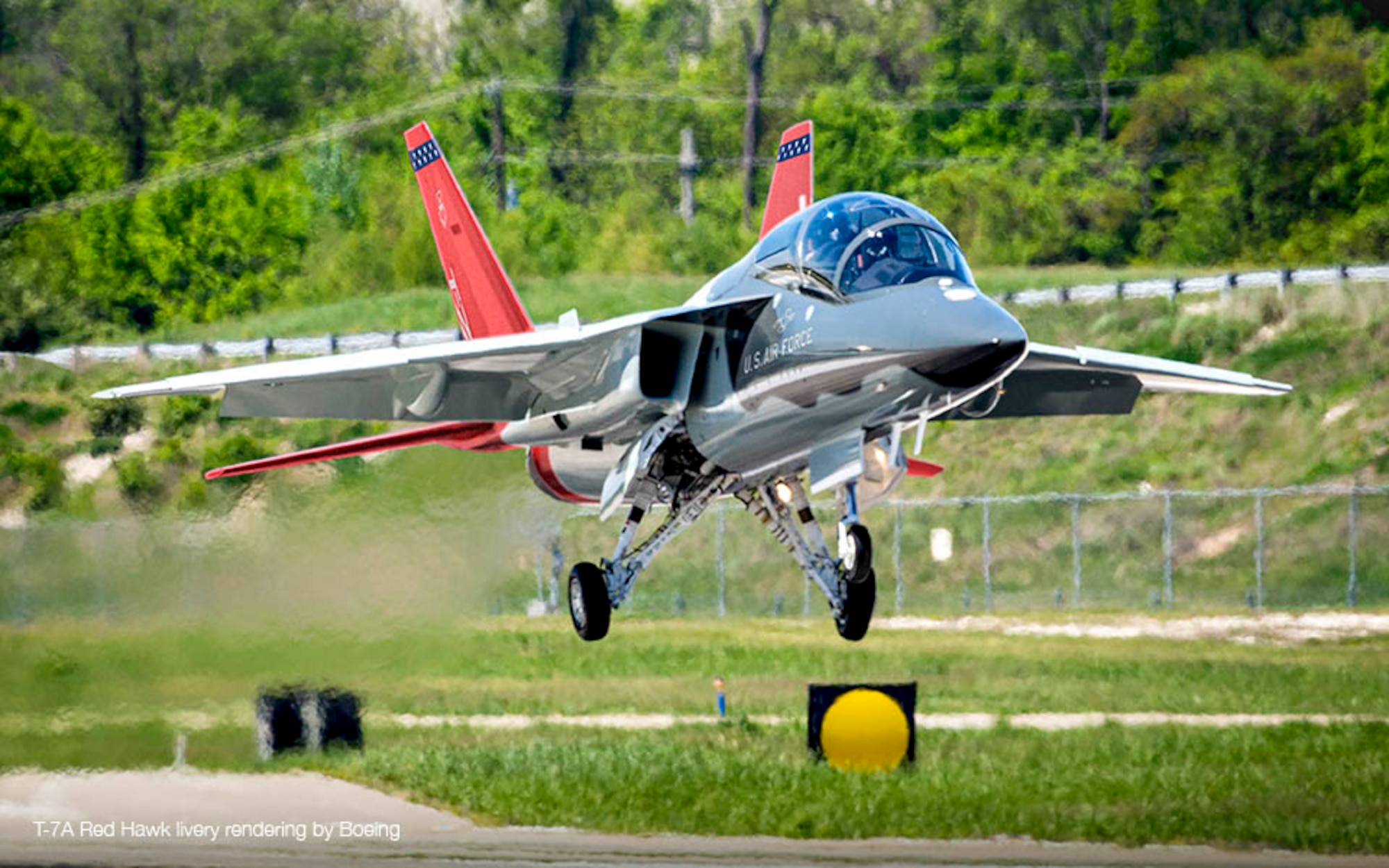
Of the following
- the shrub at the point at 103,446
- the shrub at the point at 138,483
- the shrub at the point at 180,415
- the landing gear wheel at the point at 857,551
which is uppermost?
the shrub at the point at 180,415

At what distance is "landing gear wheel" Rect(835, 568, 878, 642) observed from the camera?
19.5 meters

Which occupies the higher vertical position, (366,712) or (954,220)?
(954,220)

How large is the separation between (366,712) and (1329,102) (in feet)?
136

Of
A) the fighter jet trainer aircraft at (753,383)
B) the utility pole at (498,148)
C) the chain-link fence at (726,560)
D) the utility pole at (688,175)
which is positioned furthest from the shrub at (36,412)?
the utility pole at (688,175)

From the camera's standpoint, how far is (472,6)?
72.8 m

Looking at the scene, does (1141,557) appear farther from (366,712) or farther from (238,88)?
(238,88)

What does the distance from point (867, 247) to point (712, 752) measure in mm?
9190

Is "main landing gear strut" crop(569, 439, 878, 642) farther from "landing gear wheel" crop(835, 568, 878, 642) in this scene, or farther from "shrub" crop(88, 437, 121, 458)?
"shrub" crop(88, 437, 121, 458)

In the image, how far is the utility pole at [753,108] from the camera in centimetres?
6381

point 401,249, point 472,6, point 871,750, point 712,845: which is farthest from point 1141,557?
point 472,6

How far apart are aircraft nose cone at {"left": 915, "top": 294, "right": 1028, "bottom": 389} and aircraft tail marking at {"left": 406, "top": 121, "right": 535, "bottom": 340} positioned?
767 cm

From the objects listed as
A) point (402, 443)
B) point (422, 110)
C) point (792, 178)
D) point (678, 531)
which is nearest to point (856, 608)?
point (678, 531)

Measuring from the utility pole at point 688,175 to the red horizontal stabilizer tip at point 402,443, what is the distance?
42260 millimetres

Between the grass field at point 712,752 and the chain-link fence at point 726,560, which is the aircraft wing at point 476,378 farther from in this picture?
the grass field at point 712,752
